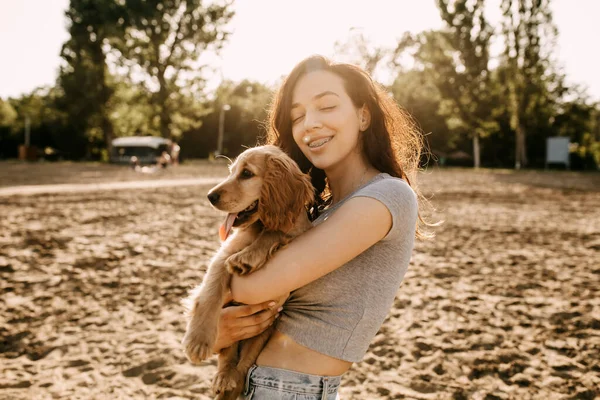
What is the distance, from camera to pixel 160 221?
1221cm

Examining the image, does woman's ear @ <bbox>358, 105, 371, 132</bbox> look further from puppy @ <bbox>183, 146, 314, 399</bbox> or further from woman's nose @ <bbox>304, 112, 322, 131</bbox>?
puppy @ <bbox>183, 146, 314, 399</bbox>

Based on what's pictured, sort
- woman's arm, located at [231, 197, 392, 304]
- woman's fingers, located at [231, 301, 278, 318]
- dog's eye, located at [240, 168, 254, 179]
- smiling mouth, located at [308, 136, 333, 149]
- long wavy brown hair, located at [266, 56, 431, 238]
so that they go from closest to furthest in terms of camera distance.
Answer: woman's arm, located at [231, 197, 392, 304], woman's fingers, located at [231, 301, 278, 318], smiling mouth, located at [308, 136, 333, 149], long wavy brown hair, located at [266, 56, 431, 238], dog's eye, located at [240, 168, 254, 179]

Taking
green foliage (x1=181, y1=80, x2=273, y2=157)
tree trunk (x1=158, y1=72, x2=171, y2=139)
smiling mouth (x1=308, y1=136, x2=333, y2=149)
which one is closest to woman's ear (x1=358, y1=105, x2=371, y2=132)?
smiling mouth (x1=308, y1=136, x2=333, y2=149)

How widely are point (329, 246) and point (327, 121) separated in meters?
0.76

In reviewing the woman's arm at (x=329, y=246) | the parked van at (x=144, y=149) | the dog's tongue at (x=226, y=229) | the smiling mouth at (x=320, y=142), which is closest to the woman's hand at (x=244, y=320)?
the woman's arm at (x=329, y=246)

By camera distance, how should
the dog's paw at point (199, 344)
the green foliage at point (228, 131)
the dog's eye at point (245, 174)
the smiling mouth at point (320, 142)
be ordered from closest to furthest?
the dog's paw at point (199, 344), the smiling mouth at point (320, 142), the dog's eye at point (245, 174), the green foliage at point (228, 131)

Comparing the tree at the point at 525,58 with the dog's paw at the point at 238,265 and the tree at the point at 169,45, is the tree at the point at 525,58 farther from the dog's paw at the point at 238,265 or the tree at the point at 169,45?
the dog's paw at the point at 238,265

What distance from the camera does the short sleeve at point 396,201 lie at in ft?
6.94

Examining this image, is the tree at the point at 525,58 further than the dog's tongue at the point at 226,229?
Yes

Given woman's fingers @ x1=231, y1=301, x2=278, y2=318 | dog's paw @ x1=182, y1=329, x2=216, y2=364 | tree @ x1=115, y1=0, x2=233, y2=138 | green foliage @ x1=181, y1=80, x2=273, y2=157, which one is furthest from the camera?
green foliage @ x1=181, y1=80, x2=273, y2=157

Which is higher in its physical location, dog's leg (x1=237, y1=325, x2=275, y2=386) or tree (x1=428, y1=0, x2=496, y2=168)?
tree (x1=428, y1=0, x2=496, y2=168)

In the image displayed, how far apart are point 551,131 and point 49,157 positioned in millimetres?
57950

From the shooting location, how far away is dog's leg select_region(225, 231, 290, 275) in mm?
2361

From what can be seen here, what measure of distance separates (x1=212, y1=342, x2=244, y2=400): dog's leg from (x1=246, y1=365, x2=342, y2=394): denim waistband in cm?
32
